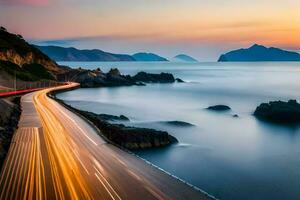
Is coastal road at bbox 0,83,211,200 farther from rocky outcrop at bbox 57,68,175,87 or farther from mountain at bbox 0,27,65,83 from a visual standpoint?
rocky outcrop at bbox 57,68,175,87

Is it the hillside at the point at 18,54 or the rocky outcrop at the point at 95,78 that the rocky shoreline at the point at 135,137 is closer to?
the hillside at the point at 18,54

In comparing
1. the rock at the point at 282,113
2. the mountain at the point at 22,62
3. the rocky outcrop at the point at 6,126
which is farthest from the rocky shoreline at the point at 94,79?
the rocky outcrop at the point at 6,126

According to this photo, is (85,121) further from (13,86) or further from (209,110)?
(13,86)

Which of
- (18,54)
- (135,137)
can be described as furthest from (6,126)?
(18,54)

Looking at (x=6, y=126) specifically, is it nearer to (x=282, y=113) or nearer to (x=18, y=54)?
(x=282, y=113)

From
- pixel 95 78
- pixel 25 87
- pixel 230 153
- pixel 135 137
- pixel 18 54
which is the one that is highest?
pixel 18 54

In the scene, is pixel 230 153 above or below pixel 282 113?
below

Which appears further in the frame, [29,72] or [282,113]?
[29,72]

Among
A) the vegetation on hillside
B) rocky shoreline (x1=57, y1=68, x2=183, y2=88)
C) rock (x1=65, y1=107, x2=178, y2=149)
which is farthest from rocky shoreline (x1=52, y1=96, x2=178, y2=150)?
rocky shoreline (x1=57, y1=68, x2=183, y2=88)
